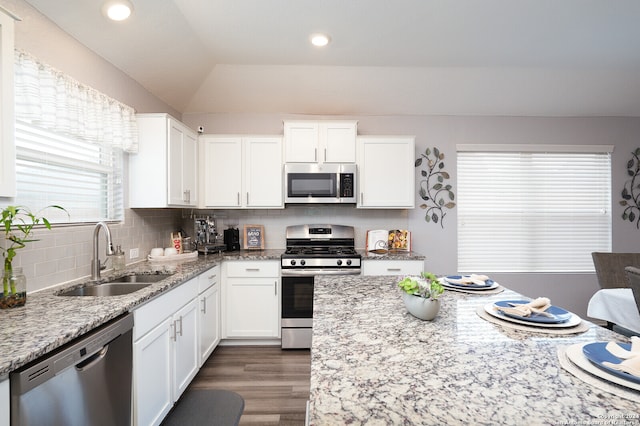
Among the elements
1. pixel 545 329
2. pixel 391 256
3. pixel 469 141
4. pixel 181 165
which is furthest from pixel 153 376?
pixel 469 141

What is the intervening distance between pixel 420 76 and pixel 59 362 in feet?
11.7

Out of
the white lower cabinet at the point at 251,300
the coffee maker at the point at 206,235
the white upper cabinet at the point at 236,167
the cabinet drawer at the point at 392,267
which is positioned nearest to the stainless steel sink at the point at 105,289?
the white lower cabinet at the point at 251,300

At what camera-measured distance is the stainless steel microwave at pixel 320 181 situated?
11.4ft

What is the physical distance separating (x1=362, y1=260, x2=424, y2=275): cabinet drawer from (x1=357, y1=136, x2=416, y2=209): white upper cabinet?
2.16 feet

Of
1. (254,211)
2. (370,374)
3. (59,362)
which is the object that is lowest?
(59,362)

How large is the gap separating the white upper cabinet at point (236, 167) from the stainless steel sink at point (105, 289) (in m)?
1.44

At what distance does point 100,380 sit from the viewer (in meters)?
1.42

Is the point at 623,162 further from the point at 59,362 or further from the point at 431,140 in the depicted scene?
the point at 59,362

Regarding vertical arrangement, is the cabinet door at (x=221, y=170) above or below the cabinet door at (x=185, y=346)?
above

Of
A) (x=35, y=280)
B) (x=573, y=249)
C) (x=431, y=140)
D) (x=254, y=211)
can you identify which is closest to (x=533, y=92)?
(x=431, y=140)

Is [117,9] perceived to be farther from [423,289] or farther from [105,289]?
[423,289]

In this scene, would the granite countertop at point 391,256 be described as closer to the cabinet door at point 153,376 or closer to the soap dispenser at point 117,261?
the cabinet door at point 153,376

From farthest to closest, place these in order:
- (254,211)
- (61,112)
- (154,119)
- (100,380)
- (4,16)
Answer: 1. (254,211)
2. (154,119)
3. (61,112)
4. (100,380)
5. (4,16)

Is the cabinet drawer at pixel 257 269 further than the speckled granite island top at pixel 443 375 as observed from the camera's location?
Yes
